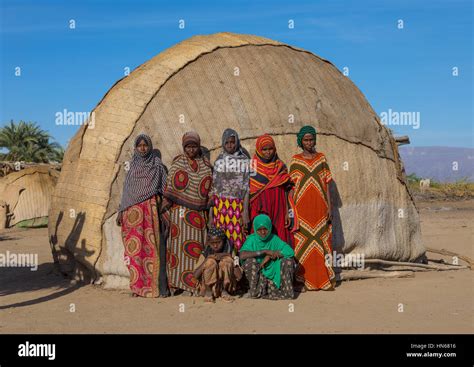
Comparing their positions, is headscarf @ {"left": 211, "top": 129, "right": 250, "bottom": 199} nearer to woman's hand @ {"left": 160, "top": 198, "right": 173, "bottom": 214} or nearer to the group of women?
the group of women

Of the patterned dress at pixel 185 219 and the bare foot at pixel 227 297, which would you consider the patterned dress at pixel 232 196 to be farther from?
the bare foot at pixel 227 297

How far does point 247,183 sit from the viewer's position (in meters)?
7.38

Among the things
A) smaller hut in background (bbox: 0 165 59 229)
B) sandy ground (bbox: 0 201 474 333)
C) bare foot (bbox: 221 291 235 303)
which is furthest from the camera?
smaller hut in background (bbox: 0 165 59 229)

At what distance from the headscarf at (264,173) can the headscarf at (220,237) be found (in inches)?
20.5

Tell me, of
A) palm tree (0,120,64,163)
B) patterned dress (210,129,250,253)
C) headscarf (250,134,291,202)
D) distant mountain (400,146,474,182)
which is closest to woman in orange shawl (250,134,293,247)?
headscarf (250,134,291,202)

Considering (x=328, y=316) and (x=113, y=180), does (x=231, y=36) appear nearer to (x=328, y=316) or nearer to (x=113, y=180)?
(x=113, y=180)

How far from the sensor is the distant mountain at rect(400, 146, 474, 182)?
397 ft

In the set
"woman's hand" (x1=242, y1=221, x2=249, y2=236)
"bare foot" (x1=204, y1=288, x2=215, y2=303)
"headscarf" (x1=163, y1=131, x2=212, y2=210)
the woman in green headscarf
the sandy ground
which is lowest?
the sandy ground

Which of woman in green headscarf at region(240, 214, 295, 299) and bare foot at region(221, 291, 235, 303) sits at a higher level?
woman in green headscarf at region(240, 214, 295, 299)

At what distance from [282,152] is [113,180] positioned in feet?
6.82

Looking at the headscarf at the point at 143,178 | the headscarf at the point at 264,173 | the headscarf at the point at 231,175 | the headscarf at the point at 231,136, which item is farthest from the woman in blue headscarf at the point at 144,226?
the headscarf at the point at 264,173

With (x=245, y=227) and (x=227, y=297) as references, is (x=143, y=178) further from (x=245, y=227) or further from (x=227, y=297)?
(x=227, y=297)

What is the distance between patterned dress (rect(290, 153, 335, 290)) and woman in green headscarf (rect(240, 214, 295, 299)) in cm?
39

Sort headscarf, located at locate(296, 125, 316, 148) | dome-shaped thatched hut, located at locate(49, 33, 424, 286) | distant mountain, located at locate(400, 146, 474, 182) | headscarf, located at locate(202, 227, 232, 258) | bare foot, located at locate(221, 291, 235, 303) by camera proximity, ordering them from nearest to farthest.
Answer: bare foot, located at locate(221, 291, 235, 303), headscarf, located at locate(202, 227, 232, 258), headscarf, located at locate(296, 125, 316, 148), dome-shaped thatched hut, located at locate(49, 33, 424, 286), distant mountain, located at locate(400, 146, 474, 182)
